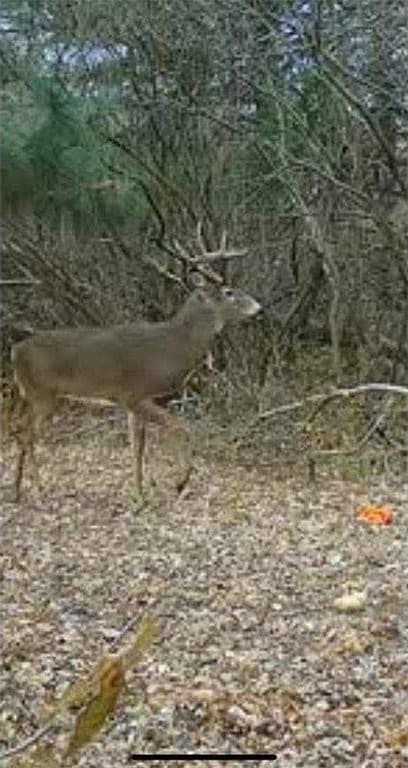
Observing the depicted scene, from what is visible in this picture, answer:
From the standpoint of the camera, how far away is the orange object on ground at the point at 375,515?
292 inches

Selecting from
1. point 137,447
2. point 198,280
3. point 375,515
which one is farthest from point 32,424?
point 375,515

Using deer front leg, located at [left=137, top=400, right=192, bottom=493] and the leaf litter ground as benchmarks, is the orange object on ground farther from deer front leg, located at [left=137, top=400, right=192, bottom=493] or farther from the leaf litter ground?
deer front leg, located at [left=137, top=400, right=192, bottom=493]

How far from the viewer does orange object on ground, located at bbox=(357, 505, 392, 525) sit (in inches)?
292

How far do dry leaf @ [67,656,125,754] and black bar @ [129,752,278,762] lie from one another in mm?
2192

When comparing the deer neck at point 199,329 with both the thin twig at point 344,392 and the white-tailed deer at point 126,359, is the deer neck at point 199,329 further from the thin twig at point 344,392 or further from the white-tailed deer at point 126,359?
the thin twig at point 344,392

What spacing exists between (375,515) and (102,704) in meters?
6.10

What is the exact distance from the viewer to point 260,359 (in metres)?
11.0

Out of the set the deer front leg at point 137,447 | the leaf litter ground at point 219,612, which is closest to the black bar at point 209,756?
the leaf litter ground at point 219,612

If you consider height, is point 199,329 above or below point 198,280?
below

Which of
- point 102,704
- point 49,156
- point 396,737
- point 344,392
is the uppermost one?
point 49,156

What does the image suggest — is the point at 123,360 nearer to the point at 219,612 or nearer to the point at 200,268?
the point at 200,268

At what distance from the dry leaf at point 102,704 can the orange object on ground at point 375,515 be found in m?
5.94

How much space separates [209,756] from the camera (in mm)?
3723

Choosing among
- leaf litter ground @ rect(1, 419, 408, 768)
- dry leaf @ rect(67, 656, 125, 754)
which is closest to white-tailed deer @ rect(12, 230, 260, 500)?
leaf litter ground @ rect(1, 419, 408, 768)
